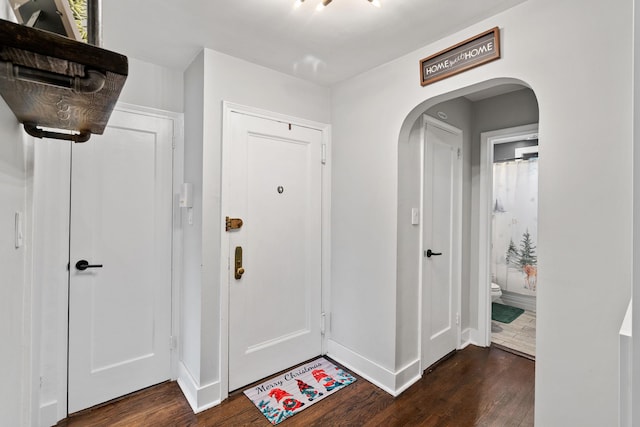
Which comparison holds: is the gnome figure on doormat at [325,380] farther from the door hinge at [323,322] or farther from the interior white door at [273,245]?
the door hinge at [323,322]

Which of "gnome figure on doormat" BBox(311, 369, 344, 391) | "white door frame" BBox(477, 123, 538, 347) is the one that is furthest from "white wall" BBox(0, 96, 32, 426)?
"white door frame" BBox(477, 123, 538, 347)

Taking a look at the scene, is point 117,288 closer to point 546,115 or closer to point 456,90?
point 456,90

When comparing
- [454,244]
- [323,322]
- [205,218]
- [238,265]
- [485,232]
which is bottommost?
[323,322]

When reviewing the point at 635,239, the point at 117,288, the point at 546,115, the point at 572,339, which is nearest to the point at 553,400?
the point at 572,339

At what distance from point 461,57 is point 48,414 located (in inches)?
130

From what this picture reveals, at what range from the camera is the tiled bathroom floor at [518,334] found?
2.91 metres

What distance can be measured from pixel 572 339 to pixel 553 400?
1.07 feet

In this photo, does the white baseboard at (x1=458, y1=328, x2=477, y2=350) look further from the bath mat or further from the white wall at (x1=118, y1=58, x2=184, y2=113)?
the white wall at (x1=118, y1=58, x2=184, y2=113)

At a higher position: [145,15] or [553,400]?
[145,15]

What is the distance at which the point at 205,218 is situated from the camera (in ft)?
6.65

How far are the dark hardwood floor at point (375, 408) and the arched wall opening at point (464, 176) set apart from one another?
0.30m

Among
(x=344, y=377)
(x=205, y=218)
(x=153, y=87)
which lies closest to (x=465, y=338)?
(x=344, y=377)

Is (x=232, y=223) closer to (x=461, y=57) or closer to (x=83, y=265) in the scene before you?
(x=83, y=265)

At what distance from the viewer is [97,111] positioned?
943mm
